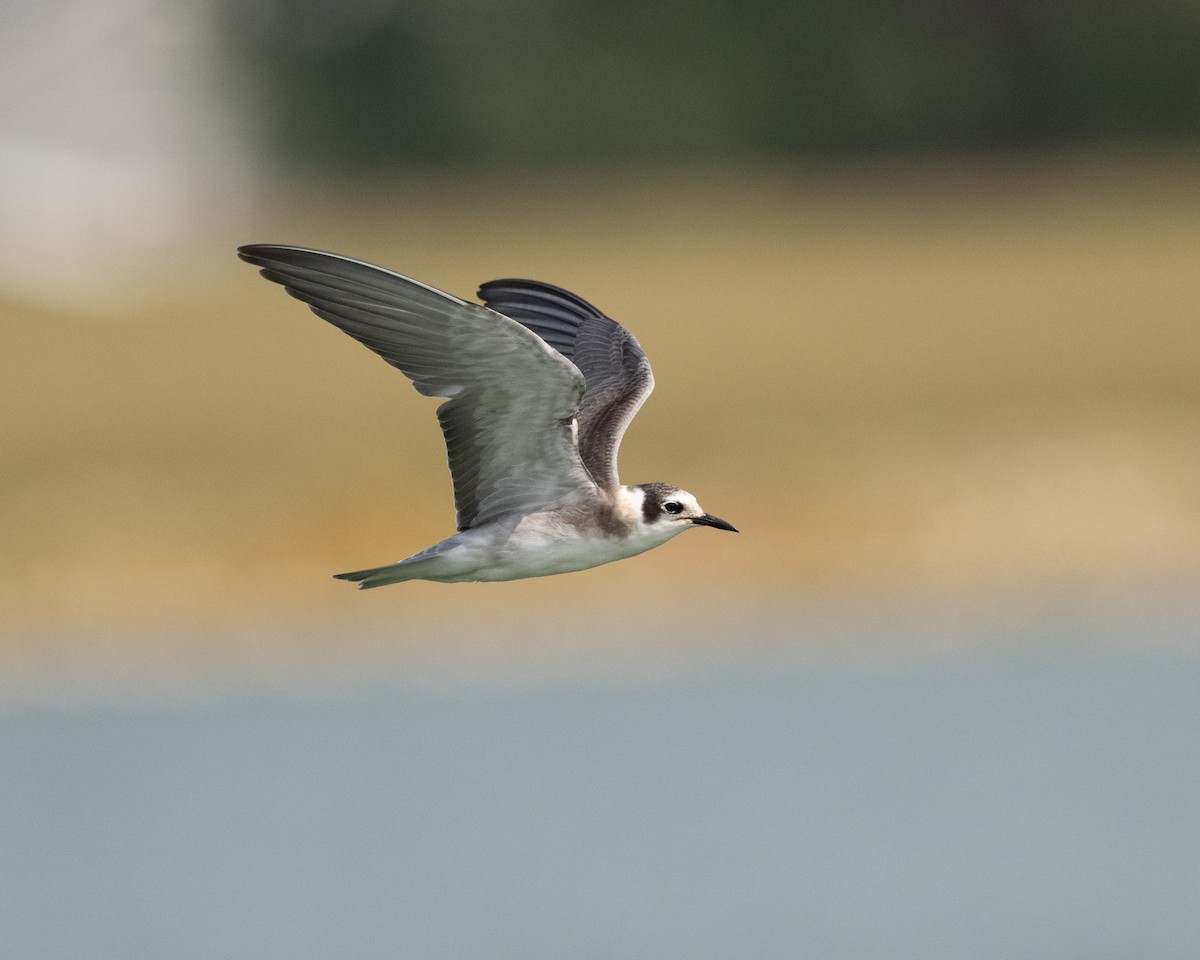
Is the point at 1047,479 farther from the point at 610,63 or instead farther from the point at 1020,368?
the point at 610,63

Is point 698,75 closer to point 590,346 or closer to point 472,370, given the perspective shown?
point 590,346

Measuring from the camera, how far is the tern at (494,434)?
6.04m

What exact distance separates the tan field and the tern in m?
13.8

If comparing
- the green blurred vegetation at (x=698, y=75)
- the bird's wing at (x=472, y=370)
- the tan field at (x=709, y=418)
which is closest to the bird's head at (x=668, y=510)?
the bird's wing at (x=472, y=370)

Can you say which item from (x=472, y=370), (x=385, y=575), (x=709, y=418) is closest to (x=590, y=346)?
(x=472, y=370)

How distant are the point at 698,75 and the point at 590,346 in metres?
37.9

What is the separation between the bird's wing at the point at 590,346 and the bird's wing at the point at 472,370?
542 mm

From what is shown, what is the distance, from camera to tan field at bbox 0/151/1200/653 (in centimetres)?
2111

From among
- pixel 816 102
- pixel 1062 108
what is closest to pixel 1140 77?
pixel 1062 108

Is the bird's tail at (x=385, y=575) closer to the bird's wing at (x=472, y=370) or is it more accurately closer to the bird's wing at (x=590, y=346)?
the bird's wing at (x=472, y=370)

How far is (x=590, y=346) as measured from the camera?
7.93 metres

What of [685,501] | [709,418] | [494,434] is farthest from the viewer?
[709,418]

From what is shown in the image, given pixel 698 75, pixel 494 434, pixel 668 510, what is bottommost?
pixel 668 510

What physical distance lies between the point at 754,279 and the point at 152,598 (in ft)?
72.4
